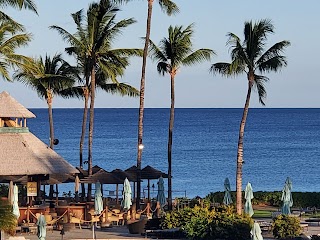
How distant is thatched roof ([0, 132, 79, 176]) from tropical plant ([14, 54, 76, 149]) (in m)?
11.2

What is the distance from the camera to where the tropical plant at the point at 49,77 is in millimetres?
50594

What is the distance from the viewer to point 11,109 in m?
38.4

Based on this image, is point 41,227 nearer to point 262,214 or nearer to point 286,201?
point 286,201

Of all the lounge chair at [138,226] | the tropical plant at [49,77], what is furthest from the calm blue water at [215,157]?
the lounge chair at [138,226]

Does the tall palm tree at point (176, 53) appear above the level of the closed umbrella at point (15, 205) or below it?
above

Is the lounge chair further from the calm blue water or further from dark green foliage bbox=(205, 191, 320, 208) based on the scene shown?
the calm blue water

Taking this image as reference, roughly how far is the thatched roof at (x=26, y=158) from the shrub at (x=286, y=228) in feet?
33.5

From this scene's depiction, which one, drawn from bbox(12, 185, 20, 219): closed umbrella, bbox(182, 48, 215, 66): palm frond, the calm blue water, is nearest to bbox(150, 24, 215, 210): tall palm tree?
bbox(182, 48, 215, 66): palm frond

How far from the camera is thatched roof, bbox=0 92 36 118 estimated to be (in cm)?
3825

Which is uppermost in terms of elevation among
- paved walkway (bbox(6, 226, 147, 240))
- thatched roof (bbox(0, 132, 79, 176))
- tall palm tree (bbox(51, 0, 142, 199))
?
tall palm tree (bbox(51, 0, 142, 199))

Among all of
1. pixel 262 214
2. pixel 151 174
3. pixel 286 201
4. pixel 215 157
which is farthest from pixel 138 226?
pixel 215 157

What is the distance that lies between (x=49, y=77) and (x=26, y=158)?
13.1 meters

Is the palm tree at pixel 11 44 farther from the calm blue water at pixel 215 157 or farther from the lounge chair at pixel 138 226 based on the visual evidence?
the calm blue water at pixel 215 157

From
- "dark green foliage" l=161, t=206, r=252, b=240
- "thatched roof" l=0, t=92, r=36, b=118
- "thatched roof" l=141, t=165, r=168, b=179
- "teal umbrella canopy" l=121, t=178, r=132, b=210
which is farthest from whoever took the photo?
"thatched roof" l=141, t=165, r=168, b=179
